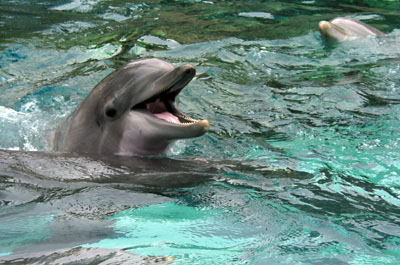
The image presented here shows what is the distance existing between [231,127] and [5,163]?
2542 millimetres

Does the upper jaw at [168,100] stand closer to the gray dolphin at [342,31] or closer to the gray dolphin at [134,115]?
the gray dolphin at [134,115]

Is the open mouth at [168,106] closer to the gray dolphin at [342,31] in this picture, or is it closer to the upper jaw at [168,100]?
the upper jaw at [168,100]

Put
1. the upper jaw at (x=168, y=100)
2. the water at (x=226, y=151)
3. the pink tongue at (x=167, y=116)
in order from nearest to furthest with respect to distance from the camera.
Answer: the water at (x=226, y=151)
the upper jaw at (x=168, y=100)
the pink tongue at (x=167, y=116)

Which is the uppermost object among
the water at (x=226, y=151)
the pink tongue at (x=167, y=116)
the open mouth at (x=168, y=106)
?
the open mouth at (x=168, y=106)

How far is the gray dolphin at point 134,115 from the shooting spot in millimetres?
4422

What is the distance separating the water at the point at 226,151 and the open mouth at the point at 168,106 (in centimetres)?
39

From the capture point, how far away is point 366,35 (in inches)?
347

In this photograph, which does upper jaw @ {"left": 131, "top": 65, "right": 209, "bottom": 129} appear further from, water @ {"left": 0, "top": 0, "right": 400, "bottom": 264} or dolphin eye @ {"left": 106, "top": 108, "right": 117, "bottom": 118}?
water @ {"left": 0, "top": 0, "right": 400, "bottom": 264}

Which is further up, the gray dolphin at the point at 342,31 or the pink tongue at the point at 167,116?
the gray dolphin at the point at 342,31

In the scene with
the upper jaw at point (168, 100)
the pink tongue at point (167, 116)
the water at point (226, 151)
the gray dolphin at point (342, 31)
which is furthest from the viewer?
the gray dolphin at point (342, 31)

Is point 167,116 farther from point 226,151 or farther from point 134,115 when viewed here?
point 226,151

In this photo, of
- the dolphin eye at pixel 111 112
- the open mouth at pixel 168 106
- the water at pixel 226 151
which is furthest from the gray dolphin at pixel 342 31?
the dolphin eye at pixel 111 112

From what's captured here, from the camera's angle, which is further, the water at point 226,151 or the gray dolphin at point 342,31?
the gray dolphin at point 342,31

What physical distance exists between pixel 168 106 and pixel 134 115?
0.34 meters
